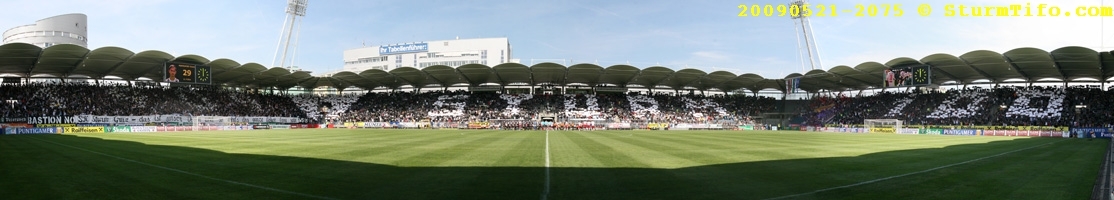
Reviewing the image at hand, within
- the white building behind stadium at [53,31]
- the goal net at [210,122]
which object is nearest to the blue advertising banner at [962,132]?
the goal net at [210,122]

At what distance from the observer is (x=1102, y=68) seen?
44.4 metres

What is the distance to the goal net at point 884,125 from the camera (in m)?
49.4

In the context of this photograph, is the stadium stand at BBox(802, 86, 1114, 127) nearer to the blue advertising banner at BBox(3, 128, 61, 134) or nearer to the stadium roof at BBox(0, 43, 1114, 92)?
the stadium roof at BBox(0, 43, 1114, 92)

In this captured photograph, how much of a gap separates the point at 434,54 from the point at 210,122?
156ft

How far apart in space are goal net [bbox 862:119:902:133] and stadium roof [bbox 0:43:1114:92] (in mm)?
4718

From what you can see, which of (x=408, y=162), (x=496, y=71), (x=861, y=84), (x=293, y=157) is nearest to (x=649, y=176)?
(x=408, y=162)

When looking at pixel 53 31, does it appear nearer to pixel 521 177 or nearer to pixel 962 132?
pixel 521 177

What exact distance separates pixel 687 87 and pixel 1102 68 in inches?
1497

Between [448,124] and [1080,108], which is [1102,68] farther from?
[448,124]

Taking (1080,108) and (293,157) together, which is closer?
(293,157)

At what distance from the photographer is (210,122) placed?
51656 mm

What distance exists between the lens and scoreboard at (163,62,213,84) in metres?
42.6

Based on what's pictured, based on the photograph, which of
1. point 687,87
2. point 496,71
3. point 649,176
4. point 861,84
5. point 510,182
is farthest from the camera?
point 687,87

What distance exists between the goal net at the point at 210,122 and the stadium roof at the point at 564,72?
14.9 feet
